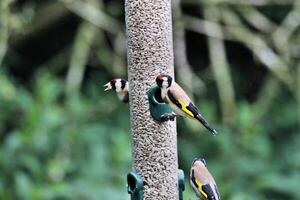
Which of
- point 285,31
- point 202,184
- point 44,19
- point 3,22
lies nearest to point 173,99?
point 202,184

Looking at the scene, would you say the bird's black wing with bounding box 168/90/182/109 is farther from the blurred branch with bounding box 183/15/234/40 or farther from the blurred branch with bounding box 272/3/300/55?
the blurred branch with bounding box 272/3/300/55

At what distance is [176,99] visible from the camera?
3.93 m

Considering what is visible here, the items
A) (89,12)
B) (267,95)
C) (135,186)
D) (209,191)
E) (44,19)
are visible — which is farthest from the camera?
(44,19)

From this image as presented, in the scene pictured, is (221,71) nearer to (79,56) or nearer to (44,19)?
(79,56)

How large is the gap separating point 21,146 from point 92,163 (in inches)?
17.7

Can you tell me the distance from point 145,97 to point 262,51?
120 inches

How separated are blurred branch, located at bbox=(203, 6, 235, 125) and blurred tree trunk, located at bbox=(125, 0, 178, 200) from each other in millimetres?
2794

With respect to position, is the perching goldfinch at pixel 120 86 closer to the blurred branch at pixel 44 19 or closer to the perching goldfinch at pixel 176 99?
the perching goldfinch at pixel 176 99

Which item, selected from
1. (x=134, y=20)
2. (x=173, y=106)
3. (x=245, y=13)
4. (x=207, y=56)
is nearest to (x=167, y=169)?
(x=173, y=106)

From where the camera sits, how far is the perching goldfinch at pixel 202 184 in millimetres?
3896

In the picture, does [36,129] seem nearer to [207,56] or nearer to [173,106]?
[207,56]

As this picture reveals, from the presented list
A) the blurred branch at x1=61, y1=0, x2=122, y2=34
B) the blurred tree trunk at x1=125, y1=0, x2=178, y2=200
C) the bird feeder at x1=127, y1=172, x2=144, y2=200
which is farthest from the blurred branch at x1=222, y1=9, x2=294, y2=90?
the bird feeder at x1=127, y1=172, x2=144, y2=200

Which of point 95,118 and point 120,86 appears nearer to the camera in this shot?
point 120,86

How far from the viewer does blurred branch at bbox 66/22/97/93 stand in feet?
23.0
